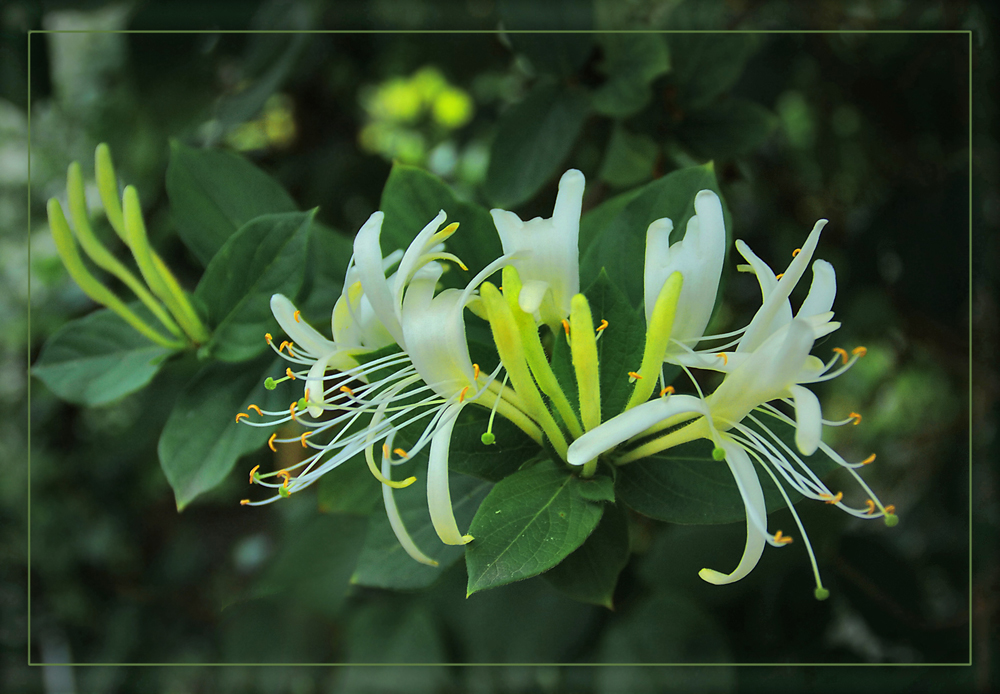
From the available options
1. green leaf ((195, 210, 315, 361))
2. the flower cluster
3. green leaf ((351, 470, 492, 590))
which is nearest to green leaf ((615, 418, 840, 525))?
the flower cluster

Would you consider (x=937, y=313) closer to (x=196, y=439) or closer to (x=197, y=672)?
(x=196, y=439)

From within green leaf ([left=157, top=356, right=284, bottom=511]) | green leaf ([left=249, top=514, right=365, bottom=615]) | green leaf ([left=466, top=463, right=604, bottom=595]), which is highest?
green leaf ([left=157, top=356, right=284, bottom=511])

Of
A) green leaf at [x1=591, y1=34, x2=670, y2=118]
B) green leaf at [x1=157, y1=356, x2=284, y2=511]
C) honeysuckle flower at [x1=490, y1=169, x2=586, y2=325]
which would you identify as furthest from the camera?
green leaf at [x1=591, y1=34, x2=670, y2=118]

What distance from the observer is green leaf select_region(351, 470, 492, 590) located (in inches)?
22.7

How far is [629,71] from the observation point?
787 mm

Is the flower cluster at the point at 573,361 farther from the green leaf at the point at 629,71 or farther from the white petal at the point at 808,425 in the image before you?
the green leaf at the point at 629,71

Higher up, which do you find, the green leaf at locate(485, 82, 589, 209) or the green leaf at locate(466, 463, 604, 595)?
the green leaf at locate(485, 82, 589, 209)

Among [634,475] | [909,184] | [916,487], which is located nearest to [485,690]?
[634,475]

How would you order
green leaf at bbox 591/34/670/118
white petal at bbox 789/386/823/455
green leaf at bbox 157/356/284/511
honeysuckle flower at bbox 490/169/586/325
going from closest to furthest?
1. white petal at bbox 789/386/823/455
2. honeysuckle flower at bbox 490/169/586/325
3. green leaf at bbox 157/356/284/511
4. green leaf at bbox 591/34/670/118

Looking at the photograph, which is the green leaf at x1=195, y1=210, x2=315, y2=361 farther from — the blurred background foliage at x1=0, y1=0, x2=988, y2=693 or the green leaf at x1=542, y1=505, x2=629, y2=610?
the green leaf at x1=542, y1=505, x2=629, y2=610

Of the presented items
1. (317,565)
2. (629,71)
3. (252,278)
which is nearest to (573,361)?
(252,278)

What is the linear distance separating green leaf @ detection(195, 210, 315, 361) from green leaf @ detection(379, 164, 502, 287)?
9cm

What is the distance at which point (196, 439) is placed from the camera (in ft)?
2.16

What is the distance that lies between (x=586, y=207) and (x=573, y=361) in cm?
44
